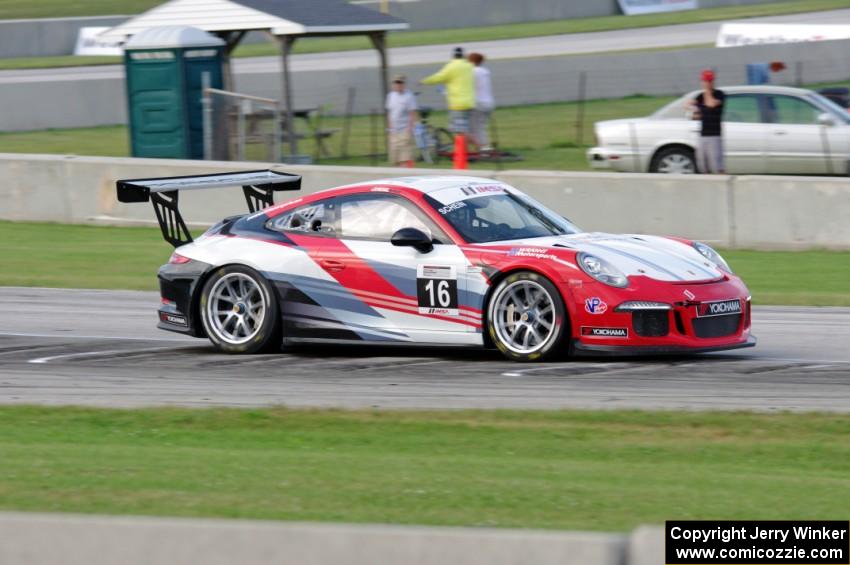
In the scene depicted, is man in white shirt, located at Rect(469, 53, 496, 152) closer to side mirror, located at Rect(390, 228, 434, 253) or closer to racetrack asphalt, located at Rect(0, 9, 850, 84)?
racetrack asphalt, located at Rect(0, 9, 850, 84)

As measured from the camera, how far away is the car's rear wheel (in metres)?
20.3

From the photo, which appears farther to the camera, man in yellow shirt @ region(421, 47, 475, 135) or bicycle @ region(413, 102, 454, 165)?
bicycle @ region(413, 102, 454, 165)

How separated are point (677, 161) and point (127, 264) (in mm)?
8037

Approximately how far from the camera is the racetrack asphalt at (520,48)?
38281 mm

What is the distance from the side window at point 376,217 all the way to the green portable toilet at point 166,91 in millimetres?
13045

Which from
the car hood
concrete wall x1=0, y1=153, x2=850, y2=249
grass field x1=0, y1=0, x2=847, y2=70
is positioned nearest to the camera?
the car hood

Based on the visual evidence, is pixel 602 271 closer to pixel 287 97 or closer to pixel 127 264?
pixel 127 264

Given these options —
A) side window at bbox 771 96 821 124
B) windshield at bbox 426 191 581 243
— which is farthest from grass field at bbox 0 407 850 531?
side window at bbox 771 96 821 124

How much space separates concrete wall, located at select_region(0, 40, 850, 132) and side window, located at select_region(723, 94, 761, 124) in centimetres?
917

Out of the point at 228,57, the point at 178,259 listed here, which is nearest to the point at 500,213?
the point at 178,259

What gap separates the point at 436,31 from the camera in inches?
1953

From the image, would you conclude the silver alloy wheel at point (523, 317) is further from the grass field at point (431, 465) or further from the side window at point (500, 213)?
the grass field at point (431, 465)

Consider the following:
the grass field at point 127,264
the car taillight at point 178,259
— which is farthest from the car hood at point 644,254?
the grass field at point 127,264

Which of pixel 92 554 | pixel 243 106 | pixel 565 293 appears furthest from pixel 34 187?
pixel 92 554
